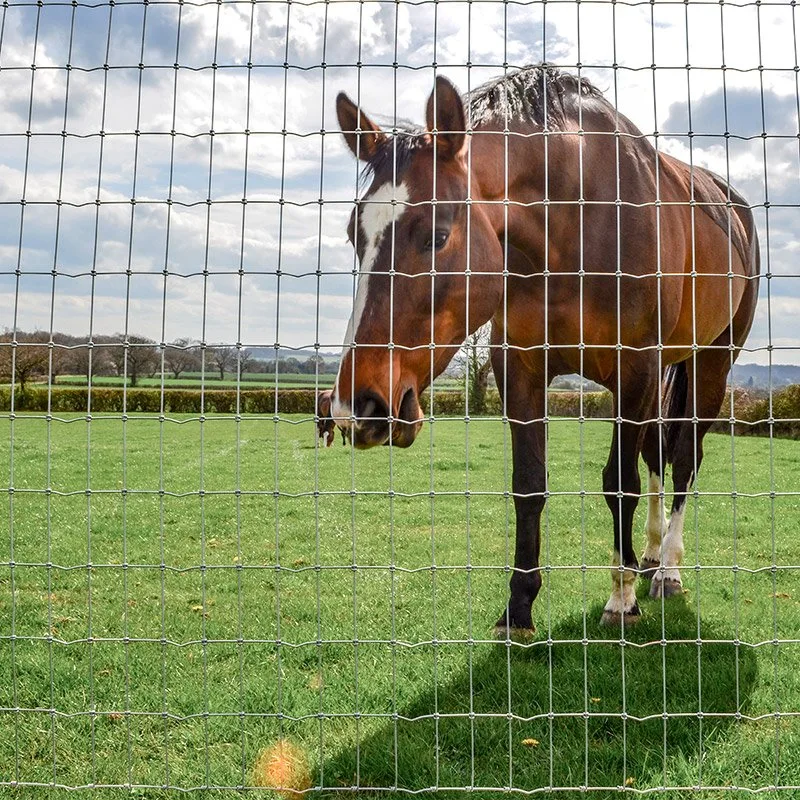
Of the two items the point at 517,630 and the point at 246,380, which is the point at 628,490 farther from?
the point at 246,380

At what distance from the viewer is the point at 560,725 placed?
9.83 ft

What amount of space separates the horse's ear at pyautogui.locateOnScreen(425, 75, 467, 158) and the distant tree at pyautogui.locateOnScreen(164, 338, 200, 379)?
Answer: 1.04 m

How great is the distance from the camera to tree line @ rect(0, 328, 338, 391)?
2.62 metres

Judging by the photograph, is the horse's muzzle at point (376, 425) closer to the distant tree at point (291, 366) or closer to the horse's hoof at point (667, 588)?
Result: the distant tree at point (291, 366)

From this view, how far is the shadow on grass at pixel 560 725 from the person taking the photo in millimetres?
2643

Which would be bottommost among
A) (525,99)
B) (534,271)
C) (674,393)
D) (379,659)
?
(379,659)

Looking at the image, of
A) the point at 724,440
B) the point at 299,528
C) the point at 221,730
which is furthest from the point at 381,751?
the point at 724,440

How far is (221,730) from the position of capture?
298 centimetres

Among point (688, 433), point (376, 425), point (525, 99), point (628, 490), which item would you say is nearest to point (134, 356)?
point (376, 425)

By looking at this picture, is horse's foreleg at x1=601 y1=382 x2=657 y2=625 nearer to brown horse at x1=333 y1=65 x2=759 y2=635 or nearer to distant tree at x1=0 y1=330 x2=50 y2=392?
brown horse at x1=333 y1=65 x2=759 y2=635

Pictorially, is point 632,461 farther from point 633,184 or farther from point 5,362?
point 5,362

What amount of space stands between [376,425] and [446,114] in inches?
44.3

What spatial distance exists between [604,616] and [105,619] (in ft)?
8.78

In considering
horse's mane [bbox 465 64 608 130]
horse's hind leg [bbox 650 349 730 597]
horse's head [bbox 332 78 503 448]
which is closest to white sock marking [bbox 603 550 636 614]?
horse's hind leg [bbox 650 349 730 597]
